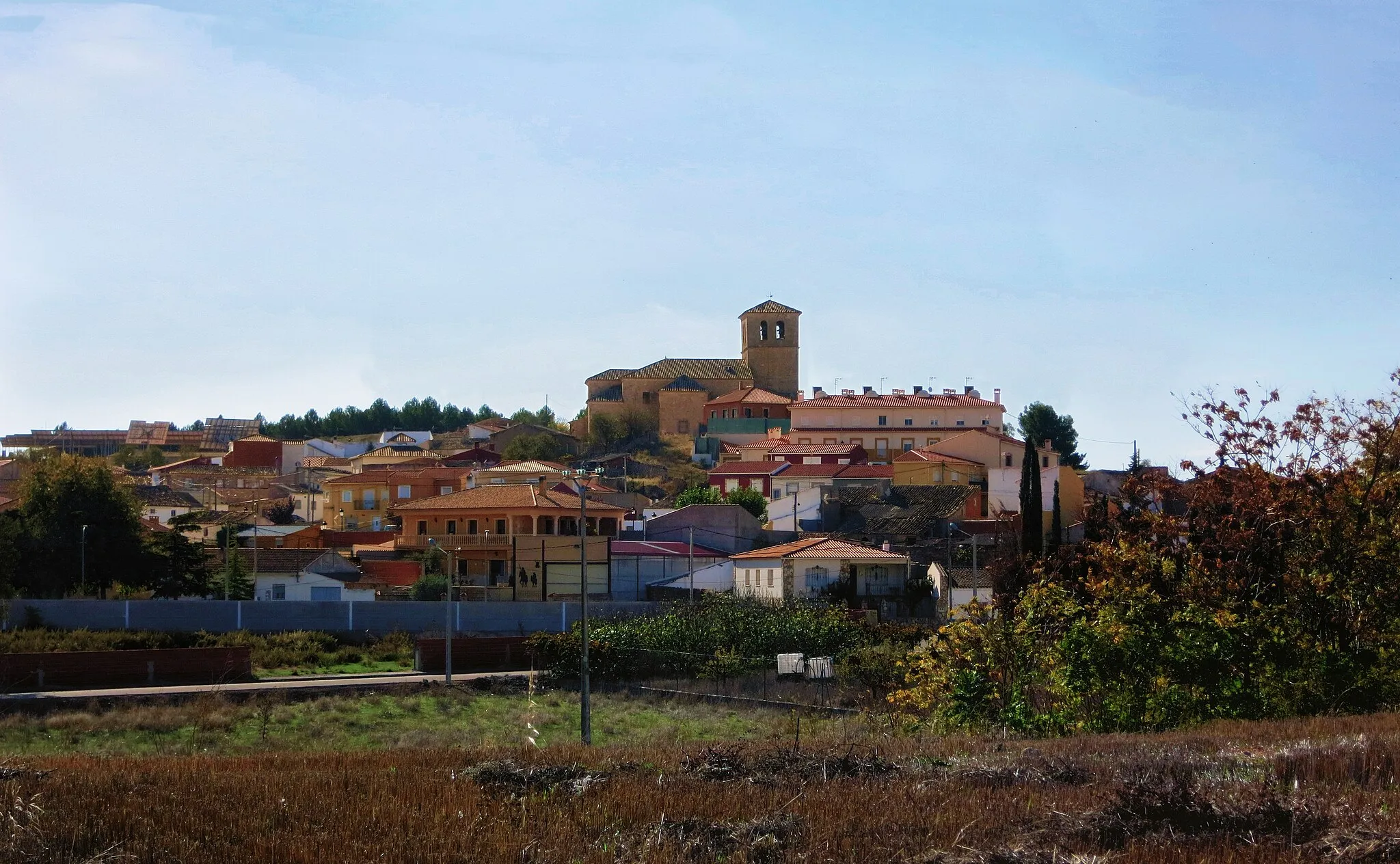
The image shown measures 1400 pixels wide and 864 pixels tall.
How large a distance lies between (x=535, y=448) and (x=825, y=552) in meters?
46.0

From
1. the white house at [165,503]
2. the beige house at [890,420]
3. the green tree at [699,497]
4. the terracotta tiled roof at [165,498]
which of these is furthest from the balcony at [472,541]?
the beige house at [890,420]

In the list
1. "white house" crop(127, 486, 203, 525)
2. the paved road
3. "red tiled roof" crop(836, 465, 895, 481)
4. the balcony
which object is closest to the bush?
the paved road

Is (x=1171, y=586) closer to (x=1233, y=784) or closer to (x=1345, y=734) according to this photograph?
(x=1345, y=734)

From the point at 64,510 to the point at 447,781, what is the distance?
36.6 m

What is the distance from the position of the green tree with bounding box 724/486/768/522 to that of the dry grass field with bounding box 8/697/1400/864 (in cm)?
5366

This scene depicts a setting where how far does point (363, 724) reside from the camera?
26.6 metres

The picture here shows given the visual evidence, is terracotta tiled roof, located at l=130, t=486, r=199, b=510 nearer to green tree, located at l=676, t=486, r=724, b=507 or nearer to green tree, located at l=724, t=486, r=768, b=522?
green tree, located at l=676, t=486, r=724, b=507

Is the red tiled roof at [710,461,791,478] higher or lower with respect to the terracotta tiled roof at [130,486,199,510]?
higher

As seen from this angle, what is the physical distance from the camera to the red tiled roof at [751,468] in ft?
236

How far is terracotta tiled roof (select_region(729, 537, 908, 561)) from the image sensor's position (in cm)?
4575

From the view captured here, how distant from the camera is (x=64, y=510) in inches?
1666

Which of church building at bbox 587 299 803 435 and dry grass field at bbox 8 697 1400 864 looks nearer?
dry grass field at bbox 8 697 1400 864

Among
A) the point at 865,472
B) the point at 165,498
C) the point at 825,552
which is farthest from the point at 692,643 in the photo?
the point at 165,498

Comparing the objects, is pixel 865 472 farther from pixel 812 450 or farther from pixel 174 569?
pixel 174 569
